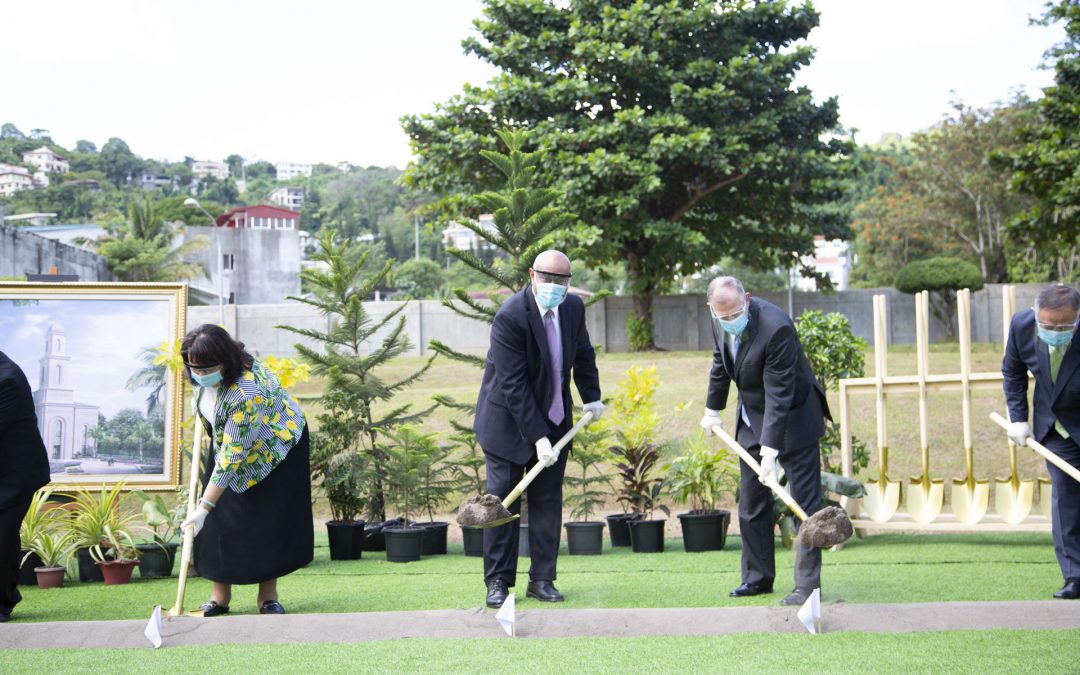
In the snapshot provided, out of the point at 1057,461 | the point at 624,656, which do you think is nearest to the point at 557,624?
the point at 624,656

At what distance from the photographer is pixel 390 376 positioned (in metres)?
20.5

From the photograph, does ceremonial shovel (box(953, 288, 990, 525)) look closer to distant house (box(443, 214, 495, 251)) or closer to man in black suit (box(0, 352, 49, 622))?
distant house (box(443, 214, 495, 251))

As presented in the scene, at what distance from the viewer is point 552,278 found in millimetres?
5395

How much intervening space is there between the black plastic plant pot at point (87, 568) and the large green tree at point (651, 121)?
47.3ft

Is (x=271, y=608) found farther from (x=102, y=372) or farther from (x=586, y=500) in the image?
(x=586, y=500)

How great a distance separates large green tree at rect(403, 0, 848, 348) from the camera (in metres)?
21.6

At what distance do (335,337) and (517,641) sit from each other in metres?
4.54

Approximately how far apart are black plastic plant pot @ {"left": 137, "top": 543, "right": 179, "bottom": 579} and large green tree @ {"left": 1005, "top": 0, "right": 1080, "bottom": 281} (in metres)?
12.5

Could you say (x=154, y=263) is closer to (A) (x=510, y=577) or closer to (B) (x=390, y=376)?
(B) (x=390, y=376)

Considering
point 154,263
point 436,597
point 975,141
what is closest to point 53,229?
point 154,263

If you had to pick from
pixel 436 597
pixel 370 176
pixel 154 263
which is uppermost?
pixel 370 176

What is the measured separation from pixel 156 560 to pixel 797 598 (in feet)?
13.5

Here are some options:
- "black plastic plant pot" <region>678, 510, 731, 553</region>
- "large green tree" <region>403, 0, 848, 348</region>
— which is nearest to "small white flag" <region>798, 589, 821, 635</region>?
"black plastic plant pot" <region>678, 510, 731, 553</region>

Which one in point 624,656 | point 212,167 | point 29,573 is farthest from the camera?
point 212,167
